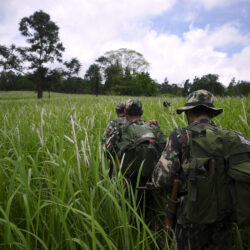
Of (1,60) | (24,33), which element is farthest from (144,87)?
(1,60)

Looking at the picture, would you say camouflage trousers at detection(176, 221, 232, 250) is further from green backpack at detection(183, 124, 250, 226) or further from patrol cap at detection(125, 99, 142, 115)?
patrol cap at detection(125, 99, 142, 115)

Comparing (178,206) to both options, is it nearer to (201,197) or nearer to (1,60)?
(201,197)

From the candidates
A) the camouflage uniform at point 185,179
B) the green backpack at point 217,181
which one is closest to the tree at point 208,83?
the camouflage uniform at point 185,179

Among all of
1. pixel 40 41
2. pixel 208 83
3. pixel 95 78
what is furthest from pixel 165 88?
pixel 208 83

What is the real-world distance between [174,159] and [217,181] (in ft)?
1.20

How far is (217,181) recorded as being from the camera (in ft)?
3.81

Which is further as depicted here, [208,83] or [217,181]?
[208,83]

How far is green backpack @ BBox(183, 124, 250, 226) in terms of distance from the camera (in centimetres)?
111

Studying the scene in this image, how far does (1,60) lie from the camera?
1825 centimetres

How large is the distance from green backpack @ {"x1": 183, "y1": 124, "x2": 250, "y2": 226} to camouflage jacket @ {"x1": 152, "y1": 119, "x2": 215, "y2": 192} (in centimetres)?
21

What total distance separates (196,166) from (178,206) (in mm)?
519

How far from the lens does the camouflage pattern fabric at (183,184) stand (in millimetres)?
1329

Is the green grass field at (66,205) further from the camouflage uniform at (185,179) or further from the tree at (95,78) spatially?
the tree at (95,78)

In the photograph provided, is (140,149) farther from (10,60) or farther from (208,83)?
(10,60)
